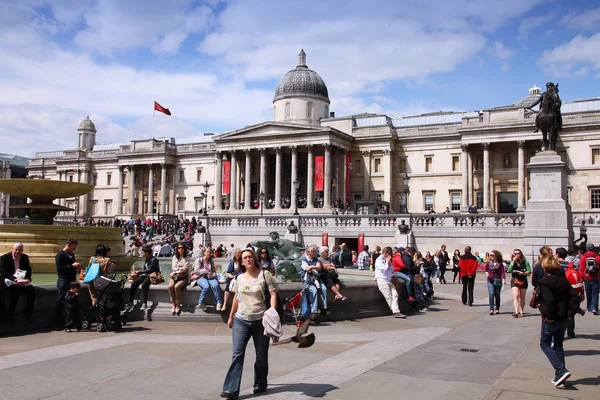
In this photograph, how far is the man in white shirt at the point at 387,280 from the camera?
13859mm

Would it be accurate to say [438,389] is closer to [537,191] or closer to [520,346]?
[520,346]

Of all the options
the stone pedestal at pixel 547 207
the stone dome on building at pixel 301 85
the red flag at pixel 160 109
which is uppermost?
the stone dome on building at pixel 301 85

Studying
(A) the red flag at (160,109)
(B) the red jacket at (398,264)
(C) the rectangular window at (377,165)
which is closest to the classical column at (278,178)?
(C) the rectangular window at (377,165)

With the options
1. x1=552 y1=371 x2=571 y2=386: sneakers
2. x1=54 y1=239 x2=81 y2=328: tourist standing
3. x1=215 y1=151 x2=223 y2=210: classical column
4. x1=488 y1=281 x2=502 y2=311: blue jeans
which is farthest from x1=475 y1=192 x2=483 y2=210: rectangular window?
x1=552 y1=371 x2=571 y2=386: sneakers

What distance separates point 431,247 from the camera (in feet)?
116

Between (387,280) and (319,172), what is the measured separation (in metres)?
47.5

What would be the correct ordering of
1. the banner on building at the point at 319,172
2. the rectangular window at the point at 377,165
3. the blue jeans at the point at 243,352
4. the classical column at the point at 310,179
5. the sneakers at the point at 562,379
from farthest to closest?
the rectangular window at the point at 377,165 → the classical column at the point at 310,179 → the banner on building at the point at 319,172 → the sneakers at the point at 562,379 → the blue jeans at the point at 243,352

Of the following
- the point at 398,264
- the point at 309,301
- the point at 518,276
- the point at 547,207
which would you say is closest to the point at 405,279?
the point at 398,264

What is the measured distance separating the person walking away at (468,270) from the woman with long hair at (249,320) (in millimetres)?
10184

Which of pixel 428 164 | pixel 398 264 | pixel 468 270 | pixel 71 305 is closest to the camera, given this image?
pixel 71 305

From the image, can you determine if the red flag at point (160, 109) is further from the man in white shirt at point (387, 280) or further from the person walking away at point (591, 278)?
the person walking away at point (591, 278)

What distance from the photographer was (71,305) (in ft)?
35.8

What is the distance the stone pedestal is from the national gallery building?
26.4m

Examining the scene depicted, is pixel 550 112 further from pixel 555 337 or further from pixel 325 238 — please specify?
pixel 555 337
